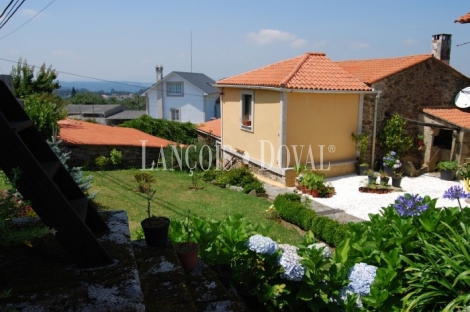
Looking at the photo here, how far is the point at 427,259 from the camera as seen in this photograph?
10.8 ft

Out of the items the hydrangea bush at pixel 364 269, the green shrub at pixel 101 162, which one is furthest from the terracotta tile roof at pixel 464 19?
the green shrub at pixel 101 162

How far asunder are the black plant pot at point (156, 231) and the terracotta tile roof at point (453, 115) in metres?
14.1

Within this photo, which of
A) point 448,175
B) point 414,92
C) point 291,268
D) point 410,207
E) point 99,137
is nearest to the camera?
point 291,268

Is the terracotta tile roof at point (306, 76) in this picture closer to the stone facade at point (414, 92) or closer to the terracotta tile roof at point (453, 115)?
the stone facade at point (414, 92)

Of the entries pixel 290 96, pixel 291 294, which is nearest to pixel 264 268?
pixel 291 294

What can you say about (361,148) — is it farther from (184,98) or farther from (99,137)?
(184,98)

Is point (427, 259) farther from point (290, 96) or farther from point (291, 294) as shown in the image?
point (290, 96)

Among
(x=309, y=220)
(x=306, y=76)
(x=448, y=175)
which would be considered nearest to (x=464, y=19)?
(x=309, y=220)

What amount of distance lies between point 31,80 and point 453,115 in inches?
775

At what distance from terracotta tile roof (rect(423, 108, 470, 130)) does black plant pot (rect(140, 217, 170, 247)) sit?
1412cm

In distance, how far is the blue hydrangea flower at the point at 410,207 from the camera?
3.80 metres

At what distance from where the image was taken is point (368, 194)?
12547mm

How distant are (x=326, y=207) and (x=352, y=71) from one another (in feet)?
27.0

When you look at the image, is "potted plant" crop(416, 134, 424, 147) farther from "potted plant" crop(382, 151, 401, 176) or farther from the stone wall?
the stone wall
